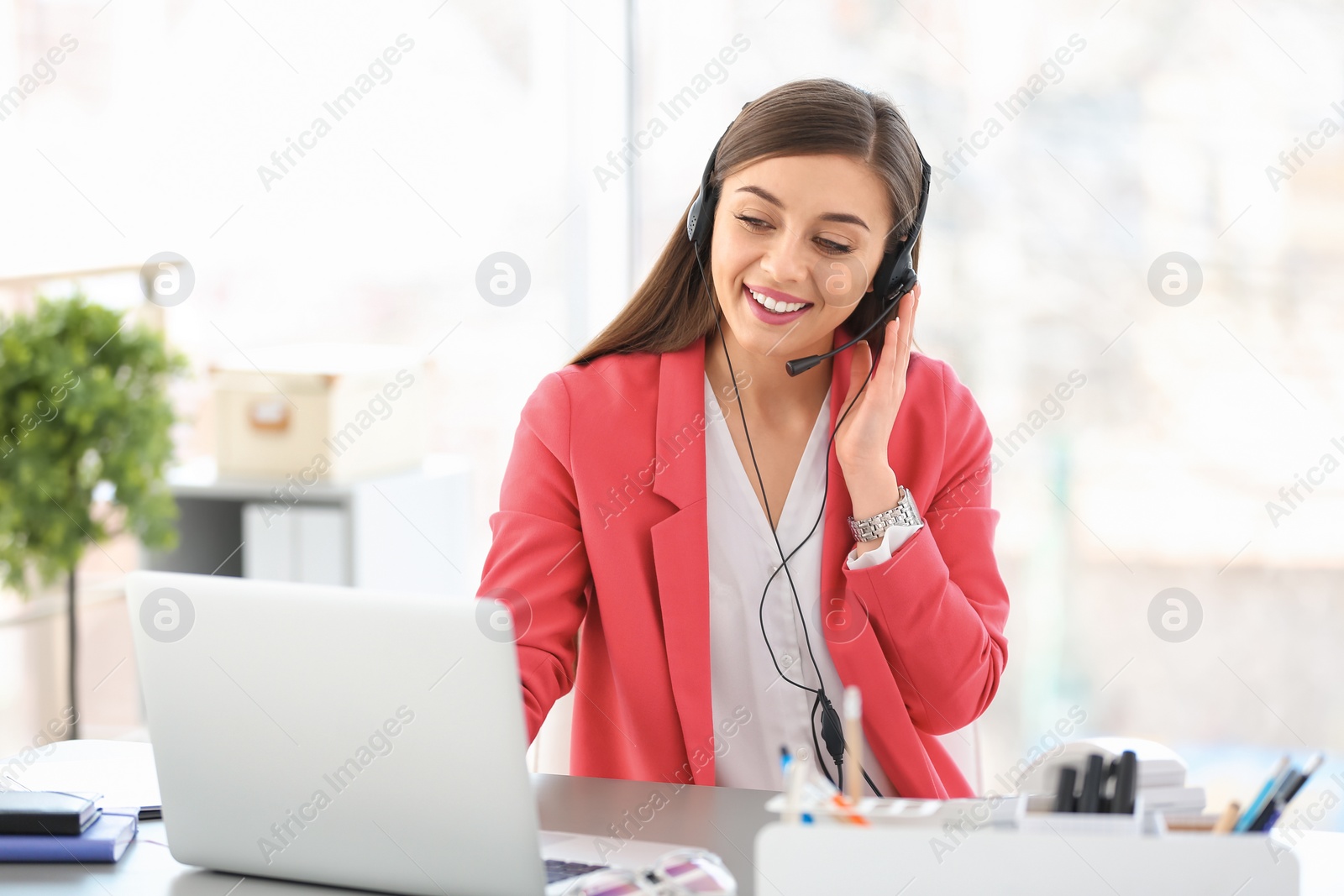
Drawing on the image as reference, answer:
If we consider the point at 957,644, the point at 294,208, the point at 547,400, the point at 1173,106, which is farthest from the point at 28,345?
the point at 1173,106

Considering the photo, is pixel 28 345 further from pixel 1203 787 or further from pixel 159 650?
pixel 1203 787

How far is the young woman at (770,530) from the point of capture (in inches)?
54.9

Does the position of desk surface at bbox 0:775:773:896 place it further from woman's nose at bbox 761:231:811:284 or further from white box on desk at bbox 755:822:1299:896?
woman's nose at bbox 761:231:811:284

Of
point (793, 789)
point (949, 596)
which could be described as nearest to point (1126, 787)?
point (793, 789)

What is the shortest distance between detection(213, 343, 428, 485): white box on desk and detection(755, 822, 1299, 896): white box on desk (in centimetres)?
200

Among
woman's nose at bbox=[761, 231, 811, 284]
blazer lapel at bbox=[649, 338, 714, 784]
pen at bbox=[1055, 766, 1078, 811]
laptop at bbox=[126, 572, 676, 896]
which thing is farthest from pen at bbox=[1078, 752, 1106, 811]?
woman's nose at bbox=[761, 231, 811, 284]

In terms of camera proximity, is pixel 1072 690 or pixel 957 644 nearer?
pixel 957 644

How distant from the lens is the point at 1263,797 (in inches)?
32.9

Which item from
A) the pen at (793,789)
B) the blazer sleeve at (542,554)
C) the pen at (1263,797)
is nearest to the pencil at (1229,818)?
the pen at (1263,797)

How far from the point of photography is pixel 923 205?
60.1 inches

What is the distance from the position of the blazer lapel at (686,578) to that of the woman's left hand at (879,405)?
183 mm

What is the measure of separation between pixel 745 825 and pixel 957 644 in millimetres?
437

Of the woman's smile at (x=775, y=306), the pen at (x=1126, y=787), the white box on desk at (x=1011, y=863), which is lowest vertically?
the white box on desk at (x=1011, y=863)

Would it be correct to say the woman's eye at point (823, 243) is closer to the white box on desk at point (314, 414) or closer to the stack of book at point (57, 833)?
the stack of book at point (57, 833)
